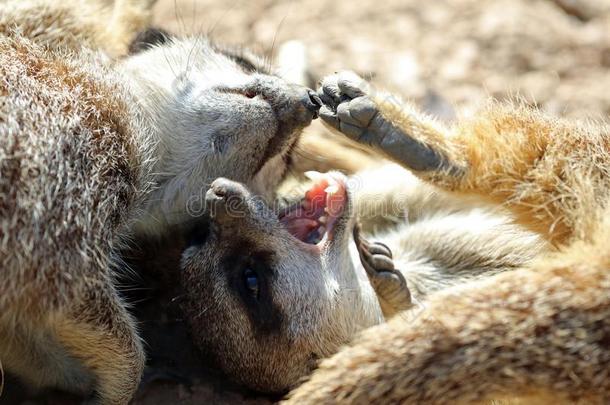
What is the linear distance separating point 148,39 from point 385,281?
2.25 meters

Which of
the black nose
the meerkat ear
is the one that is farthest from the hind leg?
the meerkat ear

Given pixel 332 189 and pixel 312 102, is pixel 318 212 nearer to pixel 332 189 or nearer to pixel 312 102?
pixel 332 189

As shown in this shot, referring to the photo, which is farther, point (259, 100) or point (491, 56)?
point (491, 56)

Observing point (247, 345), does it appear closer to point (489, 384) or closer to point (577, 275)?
point (489, 384)

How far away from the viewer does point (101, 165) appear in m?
3.93

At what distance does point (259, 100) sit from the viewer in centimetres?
445

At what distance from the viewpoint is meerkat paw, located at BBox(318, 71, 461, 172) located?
4.29m

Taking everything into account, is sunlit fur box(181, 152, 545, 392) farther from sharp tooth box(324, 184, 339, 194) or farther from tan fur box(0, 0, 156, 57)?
tan fur box(0, 0, 156, 57)

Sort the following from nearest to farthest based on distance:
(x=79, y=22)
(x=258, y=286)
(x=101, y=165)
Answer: (x=101, y=165)
(x=258, y=286)
(x=79, y=22)

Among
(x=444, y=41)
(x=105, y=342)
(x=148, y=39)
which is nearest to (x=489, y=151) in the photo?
(x=105, y=342)

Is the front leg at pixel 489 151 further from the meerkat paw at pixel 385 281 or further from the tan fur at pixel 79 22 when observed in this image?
the tan fur at pixel 79 22

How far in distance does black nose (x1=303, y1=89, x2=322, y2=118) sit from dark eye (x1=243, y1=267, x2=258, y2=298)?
924 mm

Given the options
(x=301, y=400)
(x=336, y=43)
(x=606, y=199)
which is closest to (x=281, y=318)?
(x=301, y=400)

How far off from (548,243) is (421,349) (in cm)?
131
